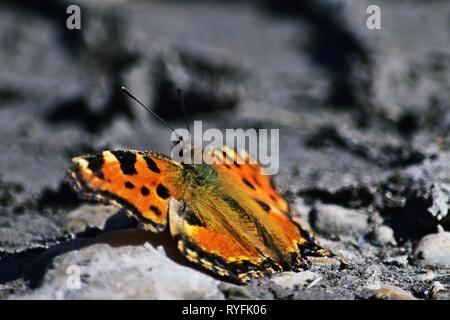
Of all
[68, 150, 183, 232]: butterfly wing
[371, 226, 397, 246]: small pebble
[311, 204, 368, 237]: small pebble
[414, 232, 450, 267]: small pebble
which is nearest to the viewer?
[68, 150, 183, 232]: butterfly wing

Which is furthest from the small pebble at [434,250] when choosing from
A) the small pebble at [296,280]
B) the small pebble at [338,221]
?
the small pebble at [296,280]

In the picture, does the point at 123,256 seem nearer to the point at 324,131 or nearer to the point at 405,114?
the point at 324,131

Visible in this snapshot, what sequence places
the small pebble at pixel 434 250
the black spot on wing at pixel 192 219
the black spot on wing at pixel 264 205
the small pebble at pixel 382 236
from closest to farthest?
the black spot on wing at pixel 192 219 → the black spot on wing at pixel 264 205 → the small pebble at pixel 434 250 → the small pebble at pixel 382 236

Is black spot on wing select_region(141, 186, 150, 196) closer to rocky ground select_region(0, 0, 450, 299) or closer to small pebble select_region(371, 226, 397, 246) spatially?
rocky ground select_region(0, 0, 450, 299)

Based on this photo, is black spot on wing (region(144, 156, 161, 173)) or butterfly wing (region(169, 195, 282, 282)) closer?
butterfly wing (region(169, 195, 282, 282))

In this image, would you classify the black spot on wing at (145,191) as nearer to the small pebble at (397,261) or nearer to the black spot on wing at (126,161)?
the black spot on wing at (126,161)

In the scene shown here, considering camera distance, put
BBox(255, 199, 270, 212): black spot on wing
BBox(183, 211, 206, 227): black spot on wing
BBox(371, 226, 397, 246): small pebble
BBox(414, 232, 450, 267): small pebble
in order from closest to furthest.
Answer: BBox(183, 211, 206, 227): black spot on wing < BBox(255, 199, 270, 212): black spot on wing < BBox(414, 232, 450, 267): small pebble < BBox(371, 226, 397, 246): small pebble

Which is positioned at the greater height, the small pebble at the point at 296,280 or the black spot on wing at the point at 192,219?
the black spot on wing at the point at 192,219

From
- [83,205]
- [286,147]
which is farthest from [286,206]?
[286,147]

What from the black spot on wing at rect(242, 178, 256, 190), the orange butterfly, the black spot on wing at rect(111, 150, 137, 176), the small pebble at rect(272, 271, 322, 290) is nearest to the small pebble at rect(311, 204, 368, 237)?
the orange butterfly
